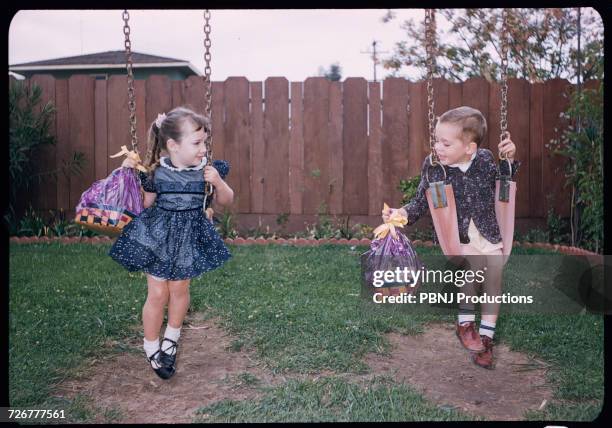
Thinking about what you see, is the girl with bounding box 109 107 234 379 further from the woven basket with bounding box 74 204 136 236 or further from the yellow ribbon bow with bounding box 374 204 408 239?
the yellow ribbon bow with bounding box 374 204 408 239

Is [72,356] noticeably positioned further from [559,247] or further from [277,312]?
[559,247]

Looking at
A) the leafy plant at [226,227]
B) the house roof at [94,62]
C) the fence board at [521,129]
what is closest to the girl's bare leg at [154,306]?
the leafy plant at [226,227]

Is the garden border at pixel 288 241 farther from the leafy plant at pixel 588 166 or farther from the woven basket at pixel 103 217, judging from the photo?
the woven basket at pixel 103 217

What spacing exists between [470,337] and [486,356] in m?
0.11

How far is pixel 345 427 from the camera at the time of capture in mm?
2252

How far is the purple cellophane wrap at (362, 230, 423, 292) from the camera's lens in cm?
259

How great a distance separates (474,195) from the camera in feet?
8.64

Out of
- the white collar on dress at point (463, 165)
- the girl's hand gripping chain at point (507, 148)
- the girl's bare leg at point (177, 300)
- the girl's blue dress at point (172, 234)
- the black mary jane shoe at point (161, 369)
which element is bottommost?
the black mary jane shoe at point (161, 369)

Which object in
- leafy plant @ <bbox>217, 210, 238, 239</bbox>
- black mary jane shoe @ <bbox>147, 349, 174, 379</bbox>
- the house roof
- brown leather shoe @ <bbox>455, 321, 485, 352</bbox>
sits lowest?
black mary jane shoe @ <bbox>147, 349, 174, 379</bbox>

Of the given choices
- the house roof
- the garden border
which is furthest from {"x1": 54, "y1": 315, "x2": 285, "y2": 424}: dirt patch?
the house roof

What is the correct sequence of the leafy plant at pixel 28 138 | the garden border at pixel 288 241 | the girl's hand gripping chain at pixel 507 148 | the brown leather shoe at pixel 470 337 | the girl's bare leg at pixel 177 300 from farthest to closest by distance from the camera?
the leafy plant at pixel 28 138
the garden border at pixel 288 241
the brown leather shoe at pixel 470 337
the girl's bare leg at pixel 177 300
the girl's hand gripping chain at pixel 507 148

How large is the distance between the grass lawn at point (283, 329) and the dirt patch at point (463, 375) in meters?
0.07

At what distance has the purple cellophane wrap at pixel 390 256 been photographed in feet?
8.51

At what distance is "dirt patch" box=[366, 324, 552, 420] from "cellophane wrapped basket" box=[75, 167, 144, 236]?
4.38 feet
